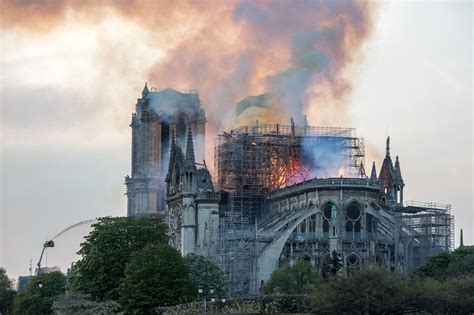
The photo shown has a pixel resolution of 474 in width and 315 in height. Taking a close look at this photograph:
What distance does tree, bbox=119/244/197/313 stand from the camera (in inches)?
4574

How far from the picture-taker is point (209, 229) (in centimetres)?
15075

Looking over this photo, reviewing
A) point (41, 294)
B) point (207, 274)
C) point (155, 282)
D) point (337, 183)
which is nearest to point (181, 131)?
point (337, 183)

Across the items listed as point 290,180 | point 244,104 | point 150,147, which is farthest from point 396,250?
point 150,147

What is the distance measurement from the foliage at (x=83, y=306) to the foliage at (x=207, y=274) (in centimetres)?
1381

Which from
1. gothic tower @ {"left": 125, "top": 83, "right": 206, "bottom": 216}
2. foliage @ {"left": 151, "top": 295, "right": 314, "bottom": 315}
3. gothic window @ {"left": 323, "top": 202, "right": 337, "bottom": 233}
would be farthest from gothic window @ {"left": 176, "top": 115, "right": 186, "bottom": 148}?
foliage @ {"left": 151, "top": 295, "right": 314, "bottom": 315}

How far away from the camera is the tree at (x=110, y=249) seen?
126062 millimetres

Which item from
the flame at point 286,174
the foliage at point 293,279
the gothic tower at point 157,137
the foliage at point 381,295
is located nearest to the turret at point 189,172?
the flame at point 286,174

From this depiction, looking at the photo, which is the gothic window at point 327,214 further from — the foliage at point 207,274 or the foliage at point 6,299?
the foliage at point 6,299

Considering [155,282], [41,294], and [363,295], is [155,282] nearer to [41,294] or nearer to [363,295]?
[363,295]

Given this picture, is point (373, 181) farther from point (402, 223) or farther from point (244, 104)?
point (244, 104)

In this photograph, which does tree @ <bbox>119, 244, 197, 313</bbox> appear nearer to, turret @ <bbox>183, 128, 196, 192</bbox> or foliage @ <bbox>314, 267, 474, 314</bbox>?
foliage @ <bbox>314, 267, 474, 314</bbox>

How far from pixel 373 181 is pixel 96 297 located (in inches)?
1532

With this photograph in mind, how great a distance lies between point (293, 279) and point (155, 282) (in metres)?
17.1

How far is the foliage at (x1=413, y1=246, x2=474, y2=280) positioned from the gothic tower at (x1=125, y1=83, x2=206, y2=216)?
50.3 metres
